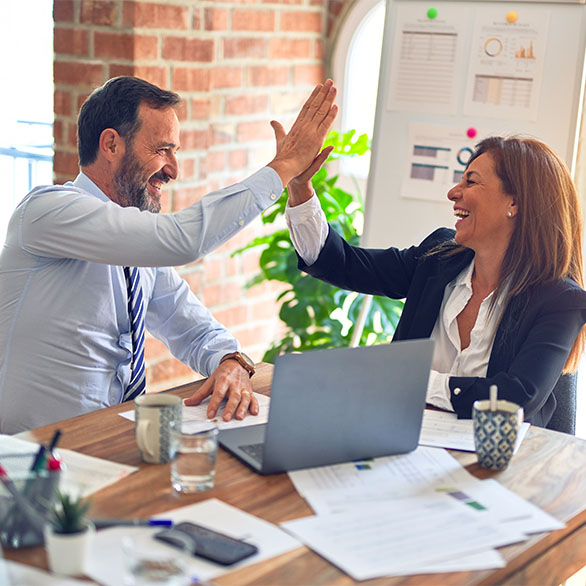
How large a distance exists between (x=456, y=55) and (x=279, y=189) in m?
1.27

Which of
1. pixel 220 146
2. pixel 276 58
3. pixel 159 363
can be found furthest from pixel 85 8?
pixel 159 363

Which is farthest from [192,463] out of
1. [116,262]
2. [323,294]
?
[323,294]

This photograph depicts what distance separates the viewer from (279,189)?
182cm

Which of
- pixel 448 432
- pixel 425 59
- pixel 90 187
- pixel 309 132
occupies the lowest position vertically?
pixel 448 432

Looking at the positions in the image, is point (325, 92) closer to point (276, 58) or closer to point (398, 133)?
point (398, 133)

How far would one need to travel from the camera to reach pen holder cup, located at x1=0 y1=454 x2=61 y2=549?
1.06m

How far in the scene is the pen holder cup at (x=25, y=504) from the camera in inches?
41.9

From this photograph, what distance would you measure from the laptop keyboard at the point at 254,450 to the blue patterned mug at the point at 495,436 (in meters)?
0.36

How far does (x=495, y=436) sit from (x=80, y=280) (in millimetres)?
948

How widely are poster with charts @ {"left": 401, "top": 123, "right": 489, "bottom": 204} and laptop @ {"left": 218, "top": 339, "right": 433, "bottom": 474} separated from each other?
1.50 metres

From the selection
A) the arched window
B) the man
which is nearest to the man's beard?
the man

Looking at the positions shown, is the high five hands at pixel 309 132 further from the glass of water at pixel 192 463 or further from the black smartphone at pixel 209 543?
the black smartphone at pixel 209 543

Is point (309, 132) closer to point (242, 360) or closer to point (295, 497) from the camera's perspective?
point (242, 360)

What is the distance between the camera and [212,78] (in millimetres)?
3223
